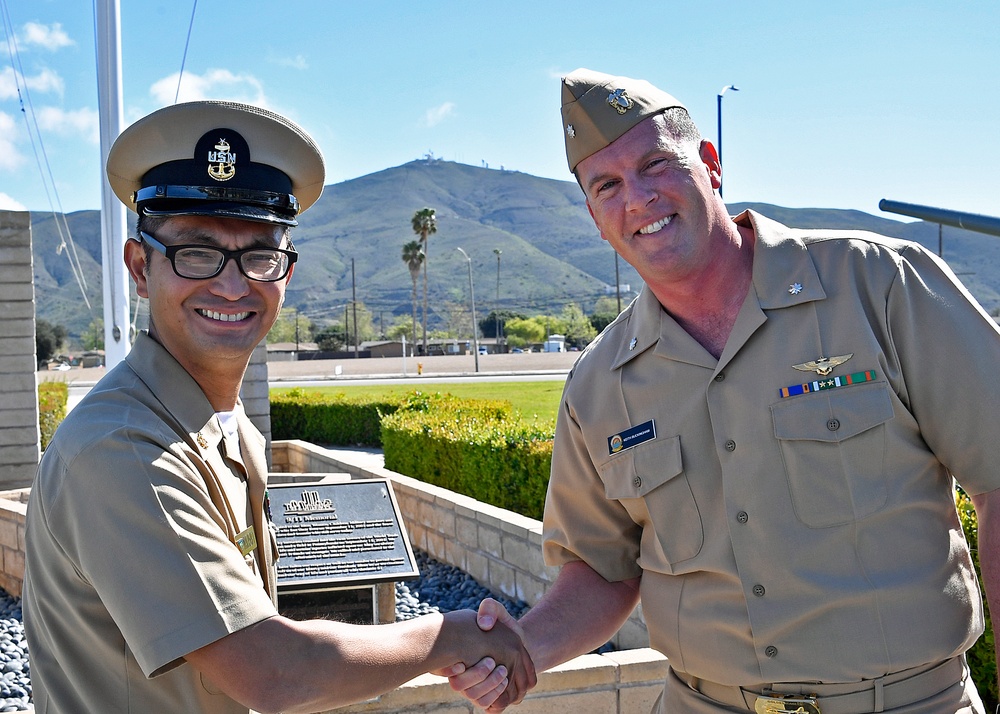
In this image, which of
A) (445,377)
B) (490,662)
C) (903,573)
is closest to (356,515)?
(490,662)

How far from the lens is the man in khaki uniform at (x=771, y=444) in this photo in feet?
7.85

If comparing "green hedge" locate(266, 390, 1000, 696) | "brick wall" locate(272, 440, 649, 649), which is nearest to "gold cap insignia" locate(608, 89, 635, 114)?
"green hedge" locate(266, 390, 1000, 696)

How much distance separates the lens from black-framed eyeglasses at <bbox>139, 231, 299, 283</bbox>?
2.42 m

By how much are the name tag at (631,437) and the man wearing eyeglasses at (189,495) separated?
0.75 meters

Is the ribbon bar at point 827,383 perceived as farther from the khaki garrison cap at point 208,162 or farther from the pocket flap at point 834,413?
the khaki garrison cap at point 208,162

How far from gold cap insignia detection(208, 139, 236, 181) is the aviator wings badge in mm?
1655

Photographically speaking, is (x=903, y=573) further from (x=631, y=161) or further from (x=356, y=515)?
(x=356, y=515)

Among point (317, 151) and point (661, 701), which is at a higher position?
point (317, 151)

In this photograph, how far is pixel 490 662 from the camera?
298cm

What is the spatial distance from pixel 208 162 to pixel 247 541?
101 centimetres

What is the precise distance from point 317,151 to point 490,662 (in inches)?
67.4

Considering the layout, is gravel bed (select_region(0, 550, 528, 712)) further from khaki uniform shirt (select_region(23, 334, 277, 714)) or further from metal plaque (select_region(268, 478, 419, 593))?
khaki uniform shirt (select_region(23, 334, 277, 714))

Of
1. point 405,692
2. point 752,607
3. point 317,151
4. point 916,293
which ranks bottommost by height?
point 405,692

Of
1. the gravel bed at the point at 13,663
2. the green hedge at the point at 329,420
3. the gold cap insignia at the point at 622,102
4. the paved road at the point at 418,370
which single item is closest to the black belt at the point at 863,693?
the gold cap insignia at the point at 622,102
